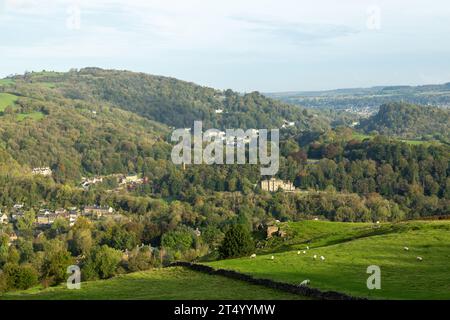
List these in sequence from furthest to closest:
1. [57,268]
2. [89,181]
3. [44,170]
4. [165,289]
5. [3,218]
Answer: [44,170] → [89,181] → [3,218] → [57,268] → [165,289]

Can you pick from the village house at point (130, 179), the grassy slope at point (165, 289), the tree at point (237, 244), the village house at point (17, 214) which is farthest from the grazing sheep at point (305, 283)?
the village house at point (130, 179)

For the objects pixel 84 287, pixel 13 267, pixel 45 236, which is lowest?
pixel 45 236

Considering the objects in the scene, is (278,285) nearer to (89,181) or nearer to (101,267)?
(101,267)

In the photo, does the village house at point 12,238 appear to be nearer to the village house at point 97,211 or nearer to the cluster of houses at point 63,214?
the cluster of houses at point 63,214

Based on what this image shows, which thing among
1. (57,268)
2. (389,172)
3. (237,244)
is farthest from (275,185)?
(237,244)

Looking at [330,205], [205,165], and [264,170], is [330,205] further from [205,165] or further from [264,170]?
[205,165]
